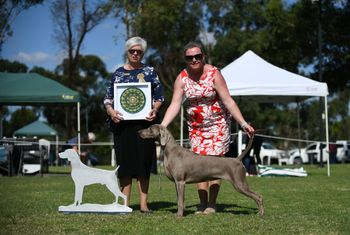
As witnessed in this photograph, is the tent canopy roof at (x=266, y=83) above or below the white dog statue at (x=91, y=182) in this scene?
above

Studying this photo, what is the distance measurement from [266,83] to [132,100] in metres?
10.2

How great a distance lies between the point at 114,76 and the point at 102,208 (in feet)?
5.89

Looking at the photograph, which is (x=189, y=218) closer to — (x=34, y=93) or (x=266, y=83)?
(x=266, y=83)

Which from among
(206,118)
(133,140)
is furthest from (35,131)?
(206,118)

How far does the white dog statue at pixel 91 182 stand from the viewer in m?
6.93

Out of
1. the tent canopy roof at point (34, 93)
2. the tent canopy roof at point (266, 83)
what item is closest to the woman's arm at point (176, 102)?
the tent canopy roof at point (266, 83)

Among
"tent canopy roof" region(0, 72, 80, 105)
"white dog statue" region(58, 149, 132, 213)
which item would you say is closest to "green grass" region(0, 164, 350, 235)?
"white dog statue" region(58, 149, 132, 213)

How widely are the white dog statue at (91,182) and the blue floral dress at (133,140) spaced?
58 cm

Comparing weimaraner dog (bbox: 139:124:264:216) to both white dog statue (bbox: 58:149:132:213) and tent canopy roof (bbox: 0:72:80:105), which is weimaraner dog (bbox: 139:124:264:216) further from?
tent canopy roof (bbox: 0:72:80:105)

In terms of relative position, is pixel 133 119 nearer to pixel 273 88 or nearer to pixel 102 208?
pixel 102 208

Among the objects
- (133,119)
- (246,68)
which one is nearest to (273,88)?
(246,68)

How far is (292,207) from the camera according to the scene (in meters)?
8.19

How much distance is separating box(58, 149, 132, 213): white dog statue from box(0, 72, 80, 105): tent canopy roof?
1171cm

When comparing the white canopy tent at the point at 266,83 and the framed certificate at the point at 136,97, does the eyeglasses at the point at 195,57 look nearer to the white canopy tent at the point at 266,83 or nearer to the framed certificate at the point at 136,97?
the framed certificate at the point at 136,97
